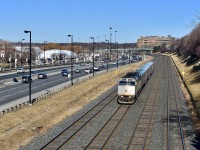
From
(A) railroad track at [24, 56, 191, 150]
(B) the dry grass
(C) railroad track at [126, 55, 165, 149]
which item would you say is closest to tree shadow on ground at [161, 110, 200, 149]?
(A) railroad track at [24, 56, 191, 150]

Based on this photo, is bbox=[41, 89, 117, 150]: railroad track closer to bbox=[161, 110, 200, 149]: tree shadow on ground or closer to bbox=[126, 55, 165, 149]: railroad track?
bbox=[126, 55, 165, 149]: railroad track

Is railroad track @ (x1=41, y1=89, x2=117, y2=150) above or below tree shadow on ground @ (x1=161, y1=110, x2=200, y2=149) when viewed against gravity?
above

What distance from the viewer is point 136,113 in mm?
36938

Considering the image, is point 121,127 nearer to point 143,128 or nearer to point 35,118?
point 143,128

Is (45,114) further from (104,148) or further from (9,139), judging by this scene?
(104,148)

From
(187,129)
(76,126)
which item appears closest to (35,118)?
(76,126)

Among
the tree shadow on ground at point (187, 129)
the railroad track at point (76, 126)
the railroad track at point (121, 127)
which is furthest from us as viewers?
the tree shadow on ground at point (187, 129)

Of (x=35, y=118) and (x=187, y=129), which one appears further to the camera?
(x=35, y=118)

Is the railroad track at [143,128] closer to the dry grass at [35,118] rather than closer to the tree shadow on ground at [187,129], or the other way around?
the tree shadow on ground at [187,129]

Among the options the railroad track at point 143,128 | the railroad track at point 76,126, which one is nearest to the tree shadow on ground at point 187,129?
the railroad track at point 143,128

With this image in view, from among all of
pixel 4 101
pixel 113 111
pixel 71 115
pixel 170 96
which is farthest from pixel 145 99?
pixel 4 101

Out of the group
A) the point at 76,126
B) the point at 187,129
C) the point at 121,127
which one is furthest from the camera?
the point at 76,126

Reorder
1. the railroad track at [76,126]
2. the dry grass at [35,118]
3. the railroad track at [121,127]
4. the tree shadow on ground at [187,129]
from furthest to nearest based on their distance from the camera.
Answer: the dry grass at [35,118]
the tree shadow on ground at [187,129]
the railroad track at [121,127]
the railroad track at [76,126]

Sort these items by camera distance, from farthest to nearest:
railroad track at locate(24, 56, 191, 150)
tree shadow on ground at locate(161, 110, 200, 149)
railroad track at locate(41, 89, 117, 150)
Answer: tree shadow on ground at locate(161, 110, 200, 149), railroad track at locate(24, 56, 191, 150), railroad track at locate(41, 89, 117, 150)
